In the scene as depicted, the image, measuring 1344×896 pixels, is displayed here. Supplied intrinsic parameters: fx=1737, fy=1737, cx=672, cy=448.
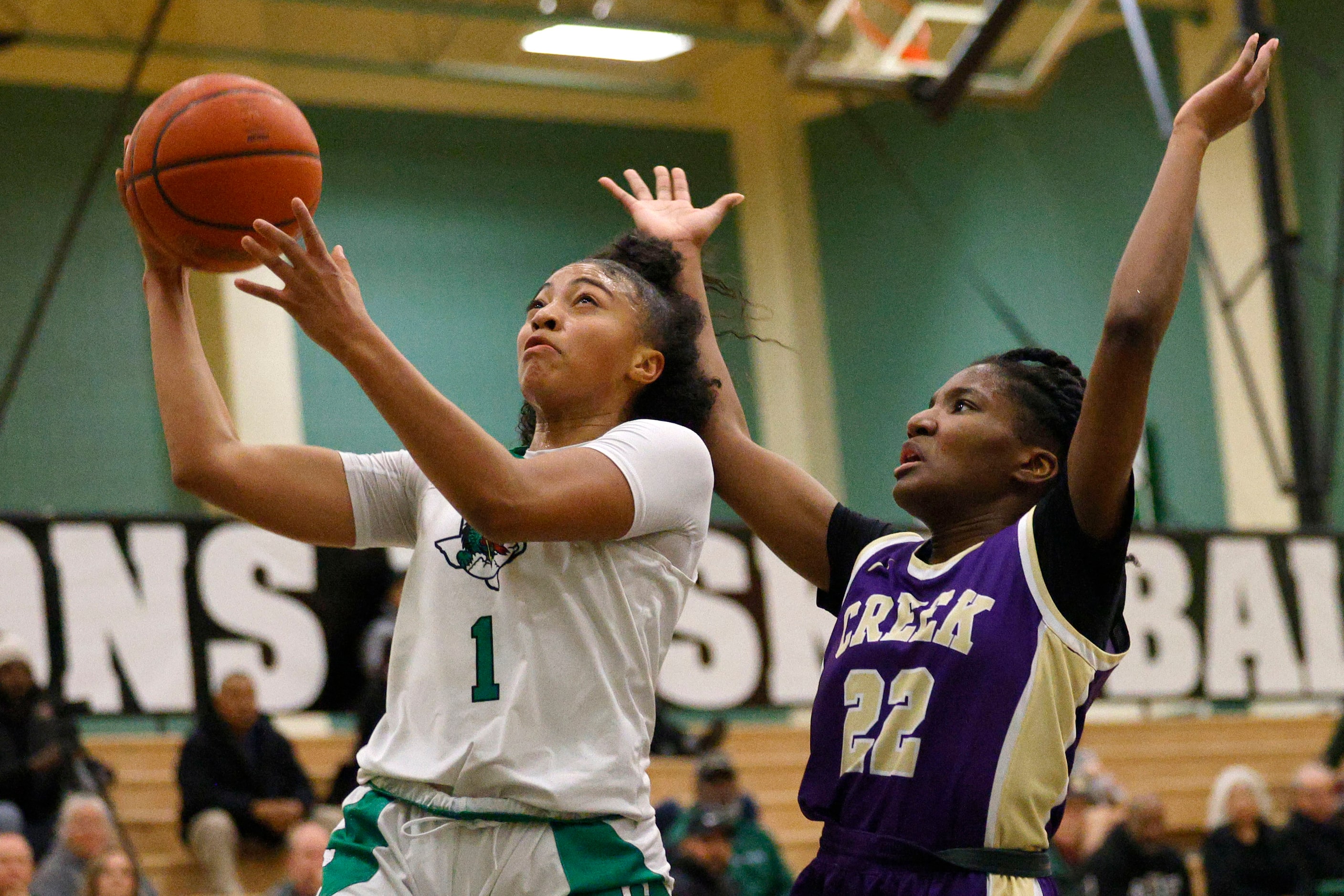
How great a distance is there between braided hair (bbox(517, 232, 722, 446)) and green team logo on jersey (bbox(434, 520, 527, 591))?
1.13ft

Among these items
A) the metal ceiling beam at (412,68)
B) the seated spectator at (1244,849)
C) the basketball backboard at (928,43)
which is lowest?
the seated spectator at (1244,849)

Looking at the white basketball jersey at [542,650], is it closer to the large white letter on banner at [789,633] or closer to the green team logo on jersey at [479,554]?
the green team logo on jersey at [479,554]

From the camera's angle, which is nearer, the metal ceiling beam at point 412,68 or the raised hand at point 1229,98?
the raised hand at point 1229,98

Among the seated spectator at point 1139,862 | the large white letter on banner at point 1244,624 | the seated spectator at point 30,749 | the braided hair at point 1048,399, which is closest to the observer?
the braided hair at point 1048,399

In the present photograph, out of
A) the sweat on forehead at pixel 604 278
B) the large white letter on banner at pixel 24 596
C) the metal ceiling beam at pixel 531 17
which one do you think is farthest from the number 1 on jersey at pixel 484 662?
the metal ceiling beam at pixel 531 17

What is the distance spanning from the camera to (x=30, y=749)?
8.22 metres

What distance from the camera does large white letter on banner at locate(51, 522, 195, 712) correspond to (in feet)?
30.5

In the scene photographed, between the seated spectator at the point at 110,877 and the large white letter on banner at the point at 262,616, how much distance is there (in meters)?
2.09

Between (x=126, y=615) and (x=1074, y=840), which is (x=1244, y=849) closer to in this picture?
(x=1074, y=840)

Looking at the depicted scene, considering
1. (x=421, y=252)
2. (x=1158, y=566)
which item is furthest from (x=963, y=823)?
(x=421, y=252)

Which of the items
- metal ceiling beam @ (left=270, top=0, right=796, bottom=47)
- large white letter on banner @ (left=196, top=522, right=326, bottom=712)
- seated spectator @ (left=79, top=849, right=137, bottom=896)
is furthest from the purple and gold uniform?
metal ceiling beam @ (left=270, top=0, right=796, bottom=47)

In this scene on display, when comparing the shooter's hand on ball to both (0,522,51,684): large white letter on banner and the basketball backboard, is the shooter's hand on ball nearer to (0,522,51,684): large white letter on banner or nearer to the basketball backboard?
(0,522,51,684): large white letter on banner

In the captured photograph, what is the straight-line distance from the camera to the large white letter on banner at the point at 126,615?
928 cm

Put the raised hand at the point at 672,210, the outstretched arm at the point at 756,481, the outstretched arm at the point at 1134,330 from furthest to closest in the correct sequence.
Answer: the raised hand at the point at 672,210 → the outstretched arm at the point at 756,481 → the outstretched arm at the point at 1134,330
